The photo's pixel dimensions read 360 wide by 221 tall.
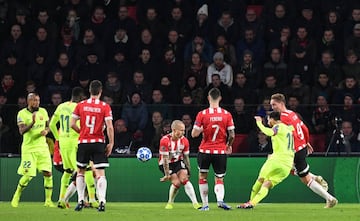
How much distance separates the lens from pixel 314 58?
26.9 m

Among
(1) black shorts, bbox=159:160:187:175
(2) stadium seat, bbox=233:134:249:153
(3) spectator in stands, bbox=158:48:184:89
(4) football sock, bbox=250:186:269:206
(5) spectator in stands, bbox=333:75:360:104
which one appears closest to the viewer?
(4) football sock, bbox=250:186:269:206

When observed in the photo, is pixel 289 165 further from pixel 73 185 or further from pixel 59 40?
pixel 59 40

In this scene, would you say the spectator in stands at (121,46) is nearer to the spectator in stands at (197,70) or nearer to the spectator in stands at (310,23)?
the spectator in stands at (197,70)

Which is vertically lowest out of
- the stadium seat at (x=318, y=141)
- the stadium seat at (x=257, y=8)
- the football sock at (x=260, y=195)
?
the football sock at (x=260, y=195)

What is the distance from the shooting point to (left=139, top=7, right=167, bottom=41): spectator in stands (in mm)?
27969

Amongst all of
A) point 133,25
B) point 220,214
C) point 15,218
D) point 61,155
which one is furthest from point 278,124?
point 133,25

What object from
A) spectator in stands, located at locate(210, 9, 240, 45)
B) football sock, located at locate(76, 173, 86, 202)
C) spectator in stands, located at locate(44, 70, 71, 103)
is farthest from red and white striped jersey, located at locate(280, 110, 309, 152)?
spectator in stands, located at locate(44, 70, 71, 103)

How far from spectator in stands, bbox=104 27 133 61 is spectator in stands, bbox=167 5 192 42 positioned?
1.09 meters

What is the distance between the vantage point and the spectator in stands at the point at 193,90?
25989mm

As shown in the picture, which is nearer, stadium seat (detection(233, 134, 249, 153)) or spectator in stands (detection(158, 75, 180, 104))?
stadium seat (detection(233, 134, 249, 153))

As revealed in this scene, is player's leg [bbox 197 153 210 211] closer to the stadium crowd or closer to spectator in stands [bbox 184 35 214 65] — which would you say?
the stadium crowd

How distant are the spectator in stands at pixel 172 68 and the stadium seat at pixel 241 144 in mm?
2638

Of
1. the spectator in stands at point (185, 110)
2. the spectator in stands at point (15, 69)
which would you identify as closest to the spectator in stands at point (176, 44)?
the spectator in stands at point (185, 110)

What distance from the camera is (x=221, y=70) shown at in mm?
26656
